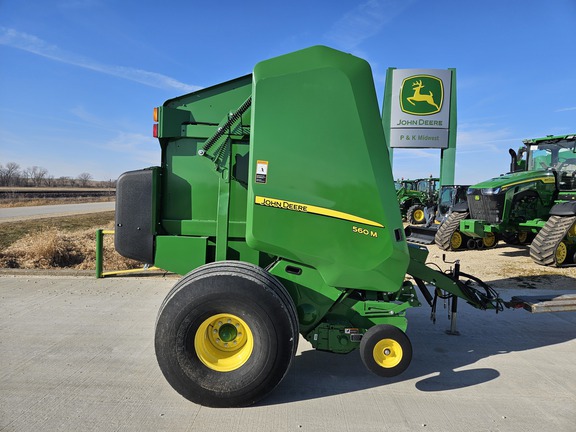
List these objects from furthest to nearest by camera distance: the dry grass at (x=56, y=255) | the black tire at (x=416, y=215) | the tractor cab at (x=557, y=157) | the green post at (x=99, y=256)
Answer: the black tire at (x=416, y=215), the tractor cab at (x=557, y=157), the dry grass at (x=56, y=255), the green post at (x=99, y=256)

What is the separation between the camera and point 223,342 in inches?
114

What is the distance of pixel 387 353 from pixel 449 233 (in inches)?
356

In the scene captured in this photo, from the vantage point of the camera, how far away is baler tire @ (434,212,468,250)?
36.6ft

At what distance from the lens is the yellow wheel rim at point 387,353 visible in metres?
3.02

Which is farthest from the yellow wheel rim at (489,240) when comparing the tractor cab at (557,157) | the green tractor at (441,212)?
the tractor cab at (557,157)

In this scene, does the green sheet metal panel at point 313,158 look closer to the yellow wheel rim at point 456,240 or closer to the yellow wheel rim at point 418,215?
the yellow wheel rim at point 456,240

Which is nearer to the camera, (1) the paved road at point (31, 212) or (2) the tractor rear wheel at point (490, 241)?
(2) the tractor rear wheel at point (490, 241)

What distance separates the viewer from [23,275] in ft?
21.1

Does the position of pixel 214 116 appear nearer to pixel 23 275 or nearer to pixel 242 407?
pixel 242 407

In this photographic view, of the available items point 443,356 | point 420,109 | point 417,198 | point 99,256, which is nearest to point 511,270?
point 443,356

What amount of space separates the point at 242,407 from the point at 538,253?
329 inches

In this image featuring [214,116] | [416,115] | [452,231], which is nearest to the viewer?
[214,116]

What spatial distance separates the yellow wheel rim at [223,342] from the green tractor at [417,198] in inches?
660

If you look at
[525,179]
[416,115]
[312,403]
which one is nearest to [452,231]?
[525,179]
